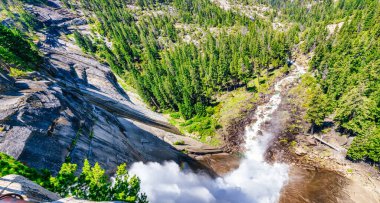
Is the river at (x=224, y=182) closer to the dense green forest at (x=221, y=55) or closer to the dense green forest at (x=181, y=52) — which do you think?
the dense green forest at (x=221, y=55)

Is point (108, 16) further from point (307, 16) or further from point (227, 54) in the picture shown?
point (307, 16)

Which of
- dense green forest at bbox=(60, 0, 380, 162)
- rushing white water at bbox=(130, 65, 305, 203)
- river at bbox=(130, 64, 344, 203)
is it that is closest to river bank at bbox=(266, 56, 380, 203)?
river at bbox=(130, 64, 344, 203)

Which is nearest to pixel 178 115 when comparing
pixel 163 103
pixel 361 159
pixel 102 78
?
pixel 163 103

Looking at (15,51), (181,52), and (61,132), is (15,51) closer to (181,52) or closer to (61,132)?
(61,132)

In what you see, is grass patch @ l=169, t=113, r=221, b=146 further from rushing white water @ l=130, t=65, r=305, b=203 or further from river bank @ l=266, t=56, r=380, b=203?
river bank @ l=266, t=56, r=380, b=203

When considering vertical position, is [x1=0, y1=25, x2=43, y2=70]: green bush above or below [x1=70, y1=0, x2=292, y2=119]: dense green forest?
above

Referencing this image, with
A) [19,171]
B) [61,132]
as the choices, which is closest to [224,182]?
[61,132]

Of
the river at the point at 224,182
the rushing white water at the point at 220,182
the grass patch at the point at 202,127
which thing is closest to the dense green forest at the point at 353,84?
the river at the point at 224,182

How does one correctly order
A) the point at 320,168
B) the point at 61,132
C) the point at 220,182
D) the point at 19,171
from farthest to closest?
1. the point at 320,168
2. the point at 220,182
3. the point at 61,132
4. the point at 19,171
